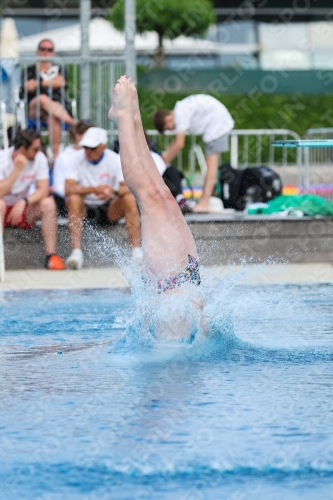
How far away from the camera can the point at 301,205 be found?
1034 cm

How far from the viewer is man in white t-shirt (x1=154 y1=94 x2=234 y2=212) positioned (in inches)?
414

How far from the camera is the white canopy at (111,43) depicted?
23328 millimetres

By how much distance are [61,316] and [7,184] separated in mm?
2827

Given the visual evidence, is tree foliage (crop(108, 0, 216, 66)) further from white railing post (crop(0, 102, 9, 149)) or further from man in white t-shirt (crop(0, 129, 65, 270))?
man in white t-shirt (crop(0, 129, 65, 270))

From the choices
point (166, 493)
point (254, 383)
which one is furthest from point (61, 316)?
point (166, 493)

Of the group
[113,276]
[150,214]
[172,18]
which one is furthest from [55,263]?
[172,18]

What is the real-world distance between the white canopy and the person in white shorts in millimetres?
13772

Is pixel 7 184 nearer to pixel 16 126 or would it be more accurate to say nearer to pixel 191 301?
pixel 16 126

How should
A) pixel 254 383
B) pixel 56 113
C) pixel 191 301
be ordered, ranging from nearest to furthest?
pixel 254 383 → pixel 191 301 → pixel 56 113

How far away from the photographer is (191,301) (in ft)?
15.2

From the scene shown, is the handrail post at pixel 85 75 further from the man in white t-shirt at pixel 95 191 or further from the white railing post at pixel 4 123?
the man in white t-shirt at pixel 95 191

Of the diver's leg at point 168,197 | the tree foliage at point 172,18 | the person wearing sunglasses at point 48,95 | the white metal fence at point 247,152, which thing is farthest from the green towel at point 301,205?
the tree foliage at point 172,18

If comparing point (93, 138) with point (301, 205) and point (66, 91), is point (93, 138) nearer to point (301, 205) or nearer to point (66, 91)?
point (66, 91)

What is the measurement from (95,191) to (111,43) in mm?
17189
